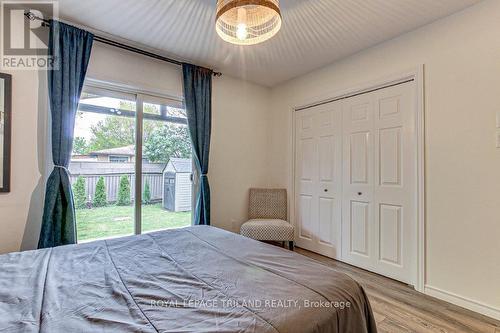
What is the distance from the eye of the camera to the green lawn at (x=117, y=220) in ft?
8.37

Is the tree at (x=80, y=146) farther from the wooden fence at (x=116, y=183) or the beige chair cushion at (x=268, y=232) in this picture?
the beige chair cushion at (x=268, y=232)

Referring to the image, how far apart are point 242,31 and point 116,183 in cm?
211

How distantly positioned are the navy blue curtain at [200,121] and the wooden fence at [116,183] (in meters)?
0.50

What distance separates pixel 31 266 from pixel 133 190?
5.14 feet

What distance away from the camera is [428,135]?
2330mm

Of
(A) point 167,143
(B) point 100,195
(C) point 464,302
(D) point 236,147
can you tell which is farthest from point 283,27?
(C) point 464,302

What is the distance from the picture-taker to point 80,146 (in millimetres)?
2520

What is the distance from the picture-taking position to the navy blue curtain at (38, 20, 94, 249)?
7.18 ft

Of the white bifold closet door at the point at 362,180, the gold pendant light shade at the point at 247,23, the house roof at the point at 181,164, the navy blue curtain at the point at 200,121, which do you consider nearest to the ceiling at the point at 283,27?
the navy blue curtain at the point at 200,121

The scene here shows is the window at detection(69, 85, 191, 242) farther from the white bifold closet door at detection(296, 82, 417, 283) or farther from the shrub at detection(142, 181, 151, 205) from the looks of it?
the white bifold closet door at detection(296, 82, 417, 283)

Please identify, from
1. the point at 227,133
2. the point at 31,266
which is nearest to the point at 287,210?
the point at 227,133

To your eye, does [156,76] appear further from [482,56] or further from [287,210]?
[482,56]

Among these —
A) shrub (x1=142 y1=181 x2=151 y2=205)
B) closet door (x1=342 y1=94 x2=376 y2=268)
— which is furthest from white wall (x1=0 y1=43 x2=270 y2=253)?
closet door (x1=342 y1=94 x2=376 y2=268)

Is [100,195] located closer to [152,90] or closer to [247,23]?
[152,90]
